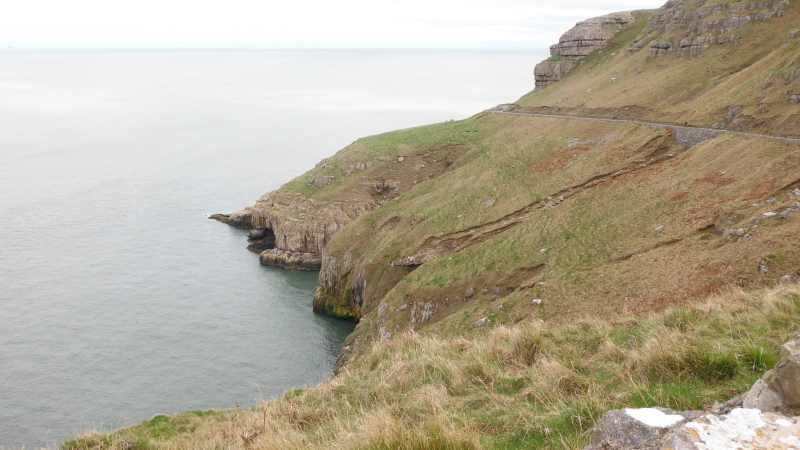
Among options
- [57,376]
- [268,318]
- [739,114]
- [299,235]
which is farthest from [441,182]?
[57,376]

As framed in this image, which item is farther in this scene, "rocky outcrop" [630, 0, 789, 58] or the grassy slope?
"rocky outcrop" [630, 0, 789, 58]

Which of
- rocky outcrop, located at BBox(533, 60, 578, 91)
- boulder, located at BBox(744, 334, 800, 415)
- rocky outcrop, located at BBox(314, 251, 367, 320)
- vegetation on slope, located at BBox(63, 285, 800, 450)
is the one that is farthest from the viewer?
rocky outcrop, located at BBox(533, 60, 578, 91)

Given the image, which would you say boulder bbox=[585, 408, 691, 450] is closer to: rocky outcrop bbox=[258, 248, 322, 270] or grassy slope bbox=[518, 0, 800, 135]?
grassy slope bbox=[518, 0, 800, 135]

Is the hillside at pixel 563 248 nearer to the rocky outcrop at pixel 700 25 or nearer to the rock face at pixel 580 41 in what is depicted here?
the rocky outcrop at pixel 700 25

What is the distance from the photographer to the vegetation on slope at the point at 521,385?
8117 millimetres

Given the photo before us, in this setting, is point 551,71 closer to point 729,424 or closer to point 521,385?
point 521,385

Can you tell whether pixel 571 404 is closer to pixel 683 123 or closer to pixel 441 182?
pixel 683 123

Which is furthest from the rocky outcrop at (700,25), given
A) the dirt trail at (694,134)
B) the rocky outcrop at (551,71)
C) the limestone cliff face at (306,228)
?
the limestone cliff face at (306,228)

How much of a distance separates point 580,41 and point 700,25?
2477 centimetres

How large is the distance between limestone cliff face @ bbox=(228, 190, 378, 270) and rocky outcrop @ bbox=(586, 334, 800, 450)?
Result: 56.5 m

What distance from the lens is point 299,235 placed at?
6325 cm

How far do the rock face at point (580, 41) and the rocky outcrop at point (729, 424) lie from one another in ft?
276

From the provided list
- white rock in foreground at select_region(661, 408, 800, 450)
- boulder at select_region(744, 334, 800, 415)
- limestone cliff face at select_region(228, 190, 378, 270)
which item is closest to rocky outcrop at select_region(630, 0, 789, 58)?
limestone cliff face at select_region(228, 190, 378, 270)

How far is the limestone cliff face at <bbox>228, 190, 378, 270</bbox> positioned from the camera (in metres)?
62.3
